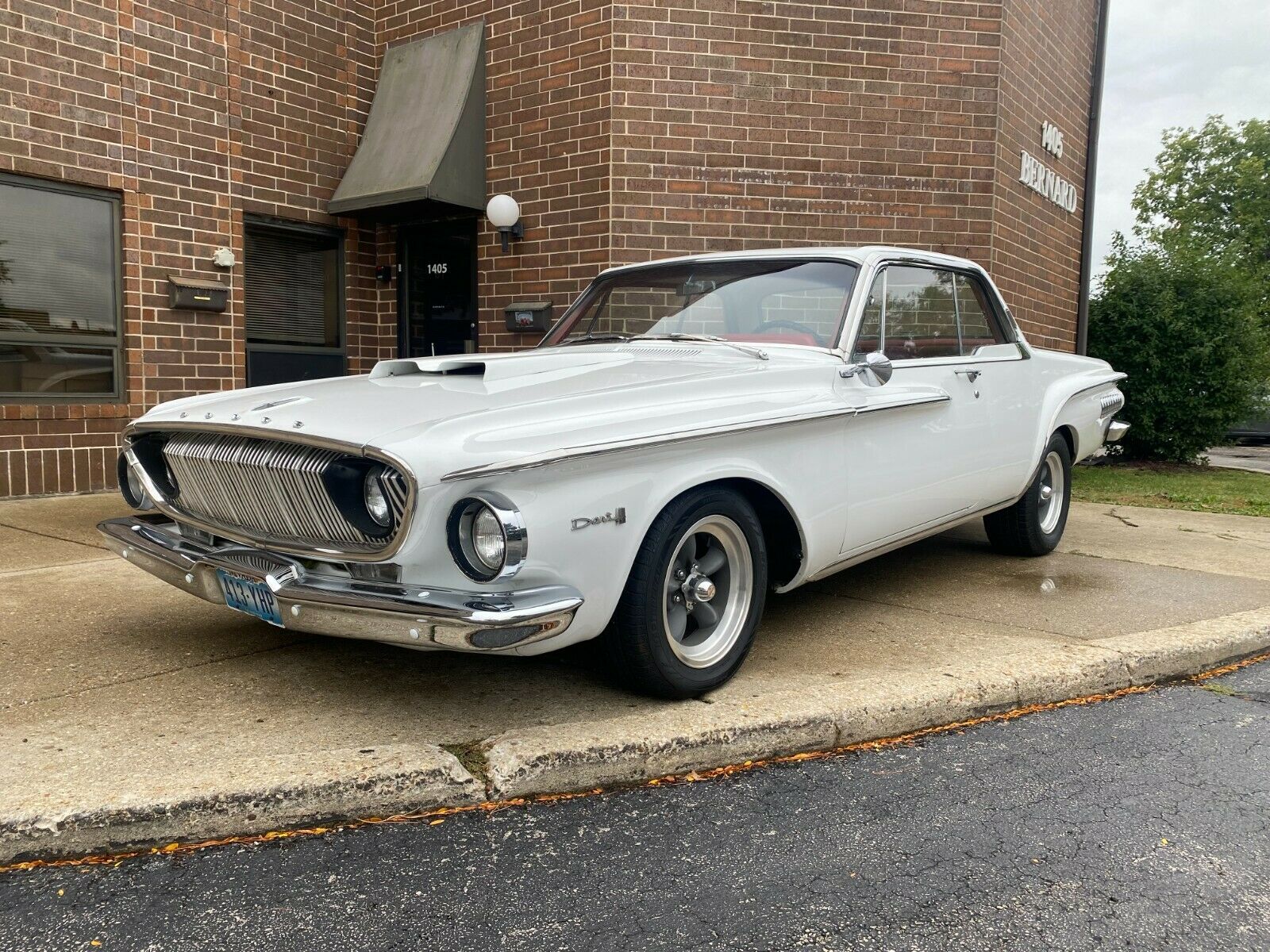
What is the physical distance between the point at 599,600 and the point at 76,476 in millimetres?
6526

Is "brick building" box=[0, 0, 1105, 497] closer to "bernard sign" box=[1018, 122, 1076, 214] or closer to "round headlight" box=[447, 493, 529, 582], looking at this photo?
"bernard sign" box=[1018, 122, 1076, 214]

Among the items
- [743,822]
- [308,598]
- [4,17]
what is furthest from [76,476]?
[743,822]

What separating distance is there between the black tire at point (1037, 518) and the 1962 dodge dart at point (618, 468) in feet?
2.35

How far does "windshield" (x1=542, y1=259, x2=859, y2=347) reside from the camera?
167 inches

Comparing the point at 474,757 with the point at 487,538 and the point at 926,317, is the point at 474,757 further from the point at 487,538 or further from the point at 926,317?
the point at 926,317

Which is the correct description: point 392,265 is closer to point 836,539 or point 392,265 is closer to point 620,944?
point 836,539

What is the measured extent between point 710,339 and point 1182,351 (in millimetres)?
9605

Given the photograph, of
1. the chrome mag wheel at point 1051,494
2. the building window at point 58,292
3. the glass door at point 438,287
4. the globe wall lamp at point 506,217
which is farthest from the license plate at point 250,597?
the glass door at point 438,287

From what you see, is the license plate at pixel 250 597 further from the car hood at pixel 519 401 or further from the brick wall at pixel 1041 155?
the brick wall at pixel 1041 155

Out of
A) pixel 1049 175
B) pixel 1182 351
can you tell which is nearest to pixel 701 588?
pixel 1049 175

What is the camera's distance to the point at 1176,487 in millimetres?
10125

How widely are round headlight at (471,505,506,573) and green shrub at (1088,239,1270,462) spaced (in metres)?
11.1

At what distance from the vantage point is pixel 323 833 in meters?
2.59

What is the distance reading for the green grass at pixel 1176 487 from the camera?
8.80m
